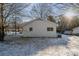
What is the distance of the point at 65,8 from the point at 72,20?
0.58 ft

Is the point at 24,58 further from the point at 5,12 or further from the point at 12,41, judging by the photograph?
the point at 5,12

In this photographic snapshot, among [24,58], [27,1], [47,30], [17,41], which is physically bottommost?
[24,58]

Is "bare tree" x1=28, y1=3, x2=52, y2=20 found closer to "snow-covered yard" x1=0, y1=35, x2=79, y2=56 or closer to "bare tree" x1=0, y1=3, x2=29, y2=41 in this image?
"bare tree" x1=0, y1=3, x2=29, y2=41

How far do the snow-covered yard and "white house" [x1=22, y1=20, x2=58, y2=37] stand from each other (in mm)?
64

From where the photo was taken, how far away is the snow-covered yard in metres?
2.18

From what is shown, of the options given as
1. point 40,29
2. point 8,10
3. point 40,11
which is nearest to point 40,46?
point 40,29

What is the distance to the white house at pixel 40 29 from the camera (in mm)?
2205

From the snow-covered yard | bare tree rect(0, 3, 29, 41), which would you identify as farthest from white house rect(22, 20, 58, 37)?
bare tree rect(0, 3, 29, 41)

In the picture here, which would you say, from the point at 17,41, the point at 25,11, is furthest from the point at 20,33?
the point at 25,11

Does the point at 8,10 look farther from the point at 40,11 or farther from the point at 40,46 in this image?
the point at 40,46

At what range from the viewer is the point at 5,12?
2209mm

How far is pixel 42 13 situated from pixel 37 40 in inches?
13.7

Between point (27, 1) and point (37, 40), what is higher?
point (27, 1)

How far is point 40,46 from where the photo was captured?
220 cm
